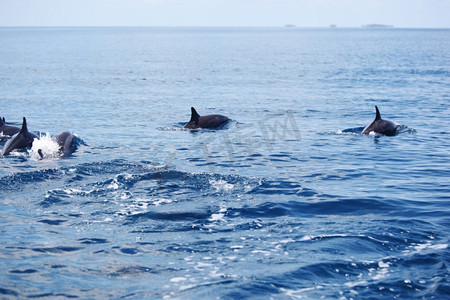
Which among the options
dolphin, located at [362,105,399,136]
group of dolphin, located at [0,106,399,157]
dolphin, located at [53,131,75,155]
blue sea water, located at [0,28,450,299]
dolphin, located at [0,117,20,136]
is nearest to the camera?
blue sea water, located at [0,28,450,299]

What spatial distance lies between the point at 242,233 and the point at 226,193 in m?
2.88

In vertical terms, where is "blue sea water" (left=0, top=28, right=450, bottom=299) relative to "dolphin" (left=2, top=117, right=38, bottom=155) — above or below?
below

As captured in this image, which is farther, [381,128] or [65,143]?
[381,128]

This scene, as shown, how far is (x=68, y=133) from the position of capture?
68.3 ft

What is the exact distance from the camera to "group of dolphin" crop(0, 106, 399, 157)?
19.8 metres

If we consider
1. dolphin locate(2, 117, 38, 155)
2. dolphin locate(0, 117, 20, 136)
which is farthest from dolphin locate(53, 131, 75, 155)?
dolphin locate(0, 117, 20, 136)

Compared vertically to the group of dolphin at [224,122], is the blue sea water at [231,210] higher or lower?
lower

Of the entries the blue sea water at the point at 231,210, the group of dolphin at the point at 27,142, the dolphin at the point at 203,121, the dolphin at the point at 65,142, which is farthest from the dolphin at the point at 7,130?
the dolphin at the point at 203,121

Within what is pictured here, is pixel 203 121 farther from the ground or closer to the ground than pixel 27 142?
closer to the ground

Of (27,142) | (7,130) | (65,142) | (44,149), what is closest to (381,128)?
(65,142)

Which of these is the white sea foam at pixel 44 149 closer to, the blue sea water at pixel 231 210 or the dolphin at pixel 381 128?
the blue sea water at pixel 231 210

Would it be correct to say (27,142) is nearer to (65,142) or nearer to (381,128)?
(65,142)

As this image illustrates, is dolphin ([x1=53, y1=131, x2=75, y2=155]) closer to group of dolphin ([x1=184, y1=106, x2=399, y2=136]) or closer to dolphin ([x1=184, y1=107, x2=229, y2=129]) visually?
group of dolphin ([x1=184, y1=106, x2=399, y2=136])

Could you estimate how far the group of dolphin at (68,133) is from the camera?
1983 cm
